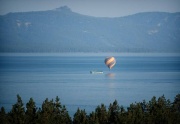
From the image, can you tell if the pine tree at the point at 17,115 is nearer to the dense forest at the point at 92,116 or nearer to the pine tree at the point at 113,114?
the dense forest at the point at 92,116

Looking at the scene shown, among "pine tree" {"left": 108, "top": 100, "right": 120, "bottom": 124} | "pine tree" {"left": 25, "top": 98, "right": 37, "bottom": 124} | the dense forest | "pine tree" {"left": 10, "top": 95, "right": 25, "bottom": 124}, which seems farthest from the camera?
"pine tree" {"left": 108, "top": 100, "right": 120, "bottom": 124}

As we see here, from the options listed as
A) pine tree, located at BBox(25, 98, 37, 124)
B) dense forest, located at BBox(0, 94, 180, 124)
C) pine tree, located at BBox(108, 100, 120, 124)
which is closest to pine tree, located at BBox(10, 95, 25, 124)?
dense forest, located at BBox(0, 94, 180, 124)

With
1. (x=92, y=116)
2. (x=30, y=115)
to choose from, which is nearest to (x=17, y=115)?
(x=30, y=115)

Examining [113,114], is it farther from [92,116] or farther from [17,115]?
[17,115]

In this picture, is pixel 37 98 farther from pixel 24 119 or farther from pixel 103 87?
pixel 24 119

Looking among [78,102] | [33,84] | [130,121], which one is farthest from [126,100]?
[130,121]

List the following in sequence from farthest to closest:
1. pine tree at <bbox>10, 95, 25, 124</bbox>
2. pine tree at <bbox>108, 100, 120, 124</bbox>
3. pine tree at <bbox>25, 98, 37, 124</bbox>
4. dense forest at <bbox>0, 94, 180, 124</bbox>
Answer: pine tree at <bbox>108, 100, 120, 124</bbox> < pine tree at <bbox>25, 98, 37, 124</bbox> < pine tree at <bbox>10, 95, 25, 124</bbox> < dense forest at <bbox>0, 94, 180, 124</bbox>

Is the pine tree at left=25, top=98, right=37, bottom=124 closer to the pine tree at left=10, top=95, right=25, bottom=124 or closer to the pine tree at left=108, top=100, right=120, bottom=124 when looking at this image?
the pine tree at left=10, top=95, right=25, bottom=124

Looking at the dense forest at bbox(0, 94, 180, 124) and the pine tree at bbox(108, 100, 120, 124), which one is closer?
the dense forest at bbox(0, 94, 180, 124)

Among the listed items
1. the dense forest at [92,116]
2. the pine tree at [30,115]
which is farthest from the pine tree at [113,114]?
the pine tree at [30,115]

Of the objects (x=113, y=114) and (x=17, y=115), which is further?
(x=113, y=114)

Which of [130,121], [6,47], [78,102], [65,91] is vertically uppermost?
[6,47]
